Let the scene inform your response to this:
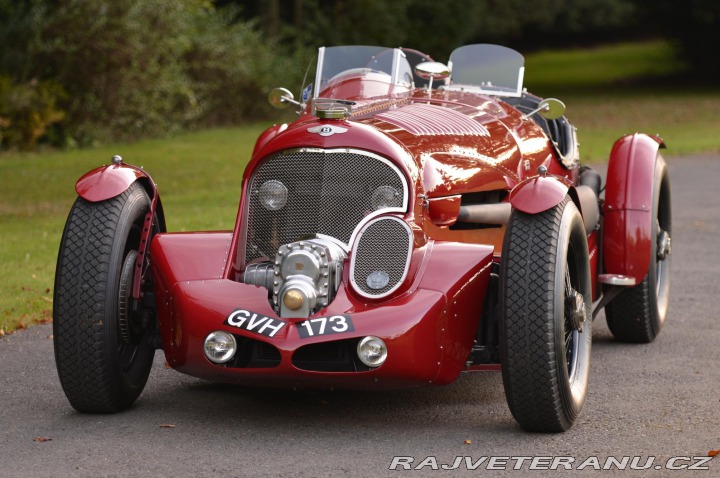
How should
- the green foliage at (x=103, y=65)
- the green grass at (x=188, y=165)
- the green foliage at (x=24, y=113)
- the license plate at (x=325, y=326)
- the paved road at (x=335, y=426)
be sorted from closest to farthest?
1. the paved road at (x=335, y=426)
2. the license plate at (x=325, y=326)
3. the green grass at (x=188, y=165)
4. the green foliage at (x=24, y=113)
5. the green foliage at (x=103, y=65)

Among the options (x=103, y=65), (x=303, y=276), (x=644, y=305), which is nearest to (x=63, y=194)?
(x=103, y=65)

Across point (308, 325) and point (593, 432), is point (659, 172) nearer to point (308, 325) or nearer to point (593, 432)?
point (593, 432)

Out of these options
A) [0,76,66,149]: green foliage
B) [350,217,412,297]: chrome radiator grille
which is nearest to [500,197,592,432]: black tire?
[350,217,412,297]: chrome radiator grille

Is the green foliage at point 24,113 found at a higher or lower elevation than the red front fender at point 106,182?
lower

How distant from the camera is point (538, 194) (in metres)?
5.43

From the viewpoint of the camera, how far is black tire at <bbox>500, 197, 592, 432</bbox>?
5145 mm

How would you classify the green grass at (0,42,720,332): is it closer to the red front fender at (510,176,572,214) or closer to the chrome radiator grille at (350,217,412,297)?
the chrome radiator grille at (350,217,412,297)

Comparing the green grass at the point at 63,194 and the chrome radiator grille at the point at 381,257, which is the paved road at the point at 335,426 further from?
the green grass at the point at 63,194

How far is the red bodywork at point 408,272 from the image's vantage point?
517cm

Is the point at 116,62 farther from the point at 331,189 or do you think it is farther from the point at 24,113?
the point at 331,189

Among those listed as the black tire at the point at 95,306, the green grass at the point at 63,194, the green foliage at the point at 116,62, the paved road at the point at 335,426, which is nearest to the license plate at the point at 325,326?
the paved road at the point at 335,426

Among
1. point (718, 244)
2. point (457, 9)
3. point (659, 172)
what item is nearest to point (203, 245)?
point (659, 172)

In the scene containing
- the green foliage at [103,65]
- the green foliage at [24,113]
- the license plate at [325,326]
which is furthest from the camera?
the green foliage at [103,65]

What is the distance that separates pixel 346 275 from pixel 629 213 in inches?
97.8
